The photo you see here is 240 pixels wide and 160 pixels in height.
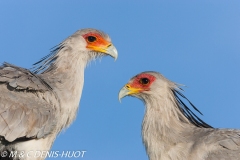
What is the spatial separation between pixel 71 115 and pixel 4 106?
95 cm

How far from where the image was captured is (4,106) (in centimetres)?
847

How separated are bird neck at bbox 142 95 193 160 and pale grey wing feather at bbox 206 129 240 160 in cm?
44

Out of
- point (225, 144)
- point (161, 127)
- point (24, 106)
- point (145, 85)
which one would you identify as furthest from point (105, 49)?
point (225, 144)

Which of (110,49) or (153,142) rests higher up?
(110,49)

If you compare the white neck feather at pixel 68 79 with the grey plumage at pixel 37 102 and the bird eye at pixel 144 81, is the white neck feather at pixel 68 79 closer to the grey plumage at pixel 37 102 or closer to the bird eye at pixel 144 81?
the grey plumage at pixel 37 102

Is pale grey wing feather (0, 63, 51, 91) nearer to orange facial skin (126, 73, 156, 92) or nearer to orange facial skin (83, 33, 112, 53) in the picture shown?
orange facial skin (83, 33, 112, 53)

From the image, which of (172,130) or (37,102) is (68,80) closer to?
(37,102)

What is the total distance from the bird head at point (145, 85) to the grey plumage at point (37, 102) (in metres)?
0.81

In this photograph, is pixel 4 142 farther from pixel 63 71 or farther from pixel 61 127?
pixel 63 71

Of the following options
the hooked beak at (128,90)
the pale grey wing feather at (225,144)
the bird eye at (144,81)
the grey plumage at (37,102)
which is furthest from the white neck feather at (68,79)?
the pale grey wing feather at (225,144)

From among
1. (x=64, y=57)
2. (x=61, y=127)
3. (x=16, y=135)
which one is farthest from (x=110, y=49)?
(x=16, y=135)

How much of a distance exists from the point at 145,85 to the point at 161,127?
2.71 feet

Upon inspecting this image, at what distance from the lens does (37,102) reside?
869 centimetres

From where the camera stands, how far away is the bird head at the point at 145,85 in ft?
32.0
